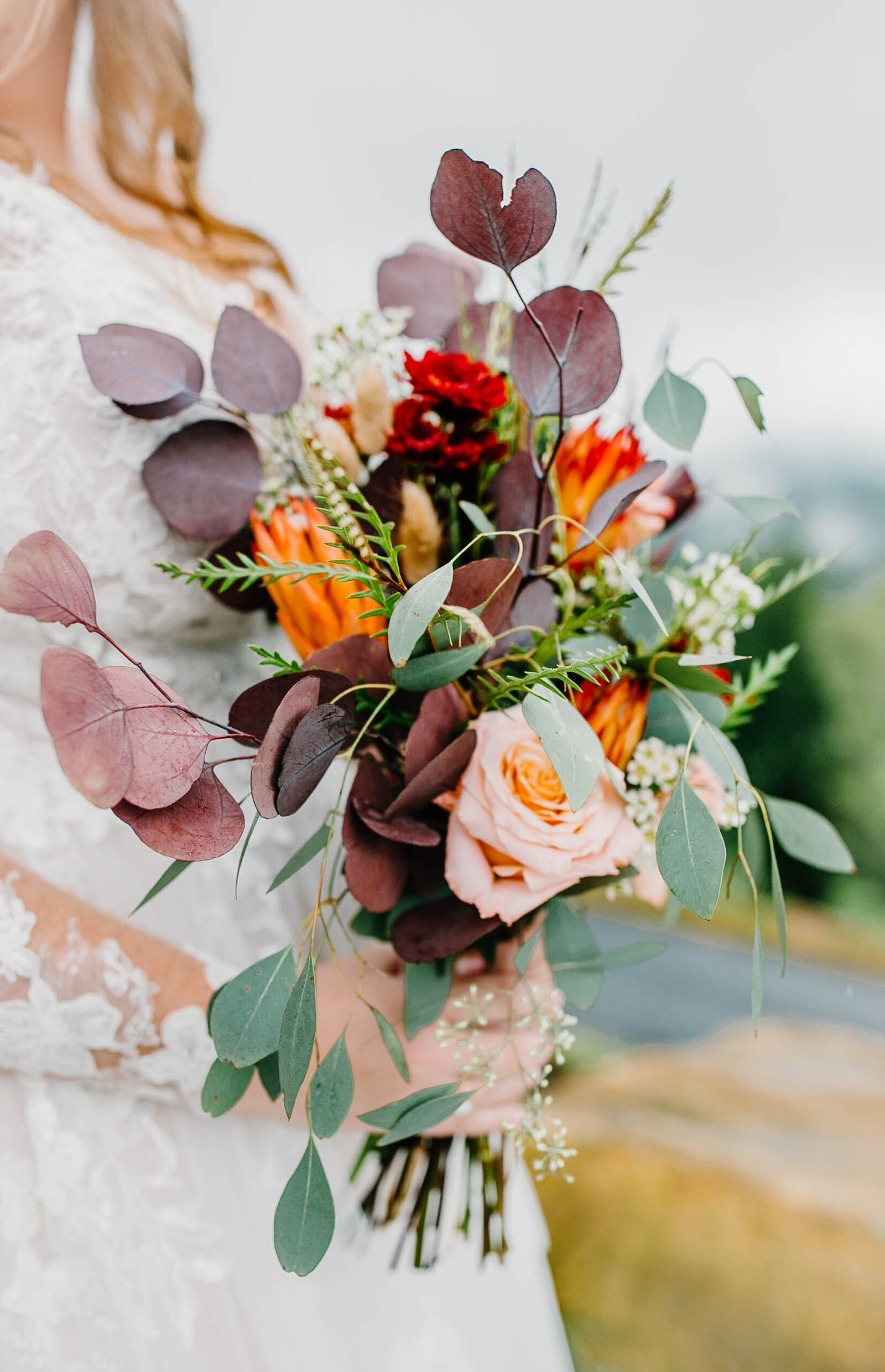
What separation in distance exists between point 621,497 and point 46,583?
0.86 feet

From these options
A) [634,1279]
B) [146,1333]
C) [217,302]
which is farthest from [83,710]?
[634,1279]

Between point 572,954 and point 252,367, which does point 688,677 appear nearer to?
point 572,954

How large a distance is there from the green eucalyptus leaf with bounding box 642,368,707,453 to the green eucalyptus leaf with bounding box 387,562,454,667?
0.64ft

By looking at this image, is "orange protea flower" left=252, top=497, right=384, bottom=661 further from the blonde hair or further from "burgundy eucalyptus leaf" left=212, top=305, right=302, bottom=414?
the blonde hair

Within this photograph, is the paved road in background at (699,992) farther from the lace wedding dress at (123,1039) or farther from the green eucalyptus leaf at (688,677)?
the green eucalyptus leaf at (688,677)

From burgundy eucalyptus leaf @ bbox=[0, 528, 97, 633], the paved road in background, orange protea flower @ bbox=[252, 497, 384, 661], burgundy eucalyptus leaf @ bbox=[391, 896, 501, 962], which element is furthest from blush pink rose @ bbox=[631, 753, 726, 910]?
the paved road in background

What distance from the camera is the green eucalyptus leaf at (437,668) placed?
0.35m

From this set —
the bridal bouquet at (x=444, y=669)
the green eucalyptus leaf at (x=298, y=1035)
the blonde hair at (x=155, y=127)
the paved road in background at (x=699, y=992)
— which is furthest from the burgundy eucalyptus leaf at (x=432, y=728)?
the paved road in background at (x=699, y=992)

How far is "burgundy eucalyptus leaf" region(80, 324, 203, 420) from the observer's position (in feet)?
1.67

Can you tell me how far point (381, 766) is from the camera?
1.48 feet

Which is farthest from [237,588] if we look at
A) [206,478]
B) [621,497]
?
[621,497]

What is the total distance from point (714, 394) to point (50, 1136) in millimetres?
2339

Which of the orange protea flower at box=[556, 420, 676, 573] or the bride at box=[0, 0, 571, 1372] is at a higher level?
the orange protea flower at box=[556, 420, 676, 573]

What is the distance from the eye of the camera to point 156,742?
29 cm
